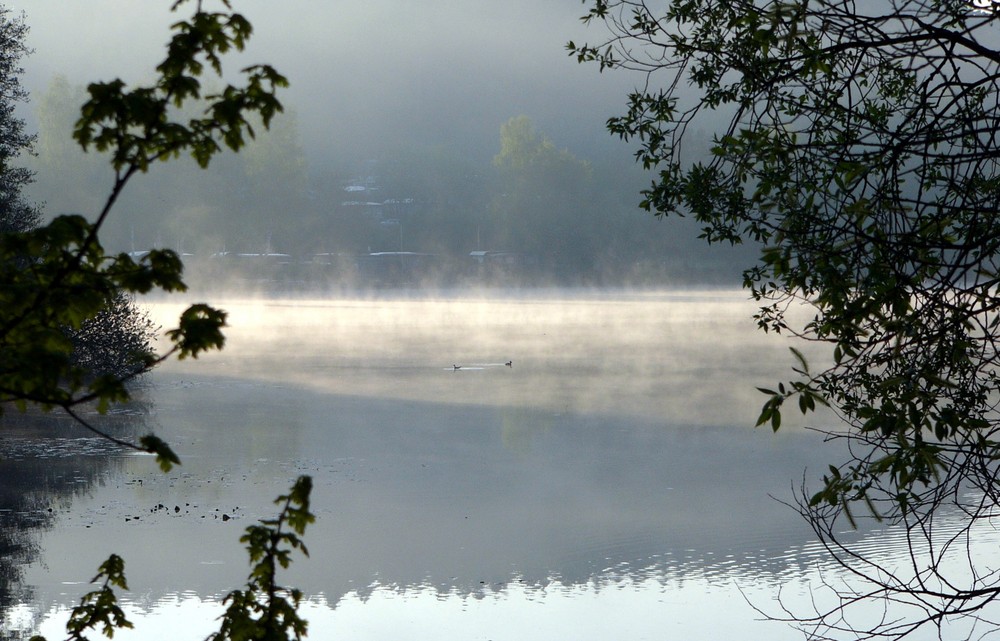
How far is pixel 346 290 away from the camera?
6656 centimetres

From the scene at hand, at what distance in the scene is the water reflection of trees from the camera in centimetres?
952

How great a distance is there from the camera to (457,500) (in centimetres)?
1279

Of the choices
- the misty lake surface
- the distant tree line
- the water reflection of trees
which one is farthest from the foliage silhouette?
the distant tree line

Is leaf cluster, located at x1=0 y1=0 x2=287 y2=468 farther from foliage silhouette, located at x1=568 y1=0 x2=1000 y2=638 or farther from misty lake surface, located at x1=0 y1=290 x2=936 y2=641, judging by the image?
misty lake surface, located at x1=0 y1=290 x2=936 y2=641

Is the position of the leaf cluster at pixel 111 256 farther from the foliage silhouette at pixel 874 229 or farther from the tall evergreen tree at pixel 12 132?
the tall evergreen tree at pixel 12 132

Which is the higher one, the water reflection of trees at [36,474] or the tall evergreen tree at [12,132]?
the tall evergreen tree at [12,132]

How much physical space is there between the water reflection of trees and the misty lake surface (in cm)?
7

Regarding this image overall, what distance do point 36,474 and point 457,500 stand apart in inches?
201

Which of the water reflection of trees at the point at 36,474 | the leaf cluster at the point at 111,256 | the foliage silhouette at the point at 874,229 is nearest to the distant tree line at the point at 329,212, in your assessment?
the water reflection of trees at the point at 36,474

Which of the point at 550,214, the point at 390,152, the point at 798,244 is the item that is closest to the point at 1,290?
the point at 798,244

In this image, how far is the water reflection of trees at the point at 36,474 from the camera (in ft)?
31.2

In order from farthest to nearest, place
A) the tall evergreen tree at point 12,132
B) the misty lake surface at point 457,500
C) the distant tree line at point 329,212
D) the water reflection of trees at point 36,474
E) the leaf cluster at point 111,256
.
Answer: the distant tree line at point 329,212 < the tall evergreen tree at point 12,132 < the water reflection of trees at point 36,474 < the misty lake surface at point 457,500 < the leaf cluster at point 111,256

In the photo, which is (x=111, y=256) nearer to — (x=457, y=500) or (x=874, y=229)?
(x=874, y=229)

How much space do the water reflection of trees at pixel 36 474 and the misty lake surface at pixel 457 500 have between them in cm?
7
